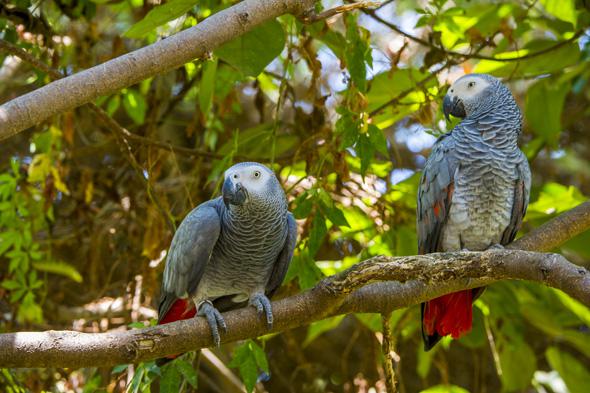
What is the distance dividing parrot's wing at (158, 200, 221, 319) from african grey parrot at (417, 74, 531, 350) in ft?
2.26

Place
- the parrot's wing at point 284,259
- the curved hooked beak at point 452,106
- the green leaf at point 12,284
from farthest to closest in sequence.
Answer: the green leaf at point 12,284 < the curved hooked beak at point 452,106 < the parrot's wing at point 284,259

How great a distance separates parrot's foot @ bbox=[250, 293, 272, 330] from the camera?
1.75 m

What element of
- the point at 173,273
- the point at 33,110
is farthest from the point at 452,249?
the point at 33,110

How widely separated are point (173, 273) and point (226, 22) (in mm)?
821

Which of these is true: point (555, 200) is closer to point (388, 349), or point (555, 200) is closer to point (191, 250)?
point (388, 349)

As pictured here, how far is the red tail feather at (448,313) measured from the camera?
2.25 m

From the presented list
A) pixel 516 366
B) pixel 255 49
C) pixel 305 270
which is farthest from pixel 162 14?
pixel 516 366

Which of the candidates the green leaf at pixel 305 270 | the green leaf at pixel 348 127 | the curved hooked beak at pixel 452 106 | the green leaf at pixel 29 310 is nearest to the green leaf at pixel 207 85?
the green leaf at pixel 348 127

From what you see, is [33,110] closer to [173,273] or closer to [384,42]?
[173,273]

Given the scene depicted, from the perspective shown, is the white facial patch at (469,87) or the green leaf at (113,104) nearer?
the white facial patch at (469,87)

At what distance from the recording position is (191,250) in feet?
6.52

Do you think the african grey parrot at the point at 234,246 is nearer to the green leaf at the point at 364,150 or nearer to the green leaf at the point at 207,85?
the green leaf at the point at 364,150

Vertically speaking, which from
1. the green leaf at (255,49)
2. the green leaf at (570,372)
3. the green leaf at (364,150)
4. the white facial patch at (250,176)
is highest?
the green leaf at (255,49)

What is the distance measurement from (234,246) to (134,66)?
31.1 inches
